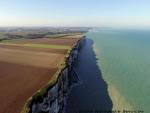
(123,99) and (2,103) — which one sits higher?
(2,103)

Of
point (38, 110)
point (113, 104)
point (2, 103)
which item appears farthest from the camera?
point (113, 104)

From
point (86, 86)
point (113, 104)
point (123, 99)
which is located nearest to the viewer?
point (113, 104)

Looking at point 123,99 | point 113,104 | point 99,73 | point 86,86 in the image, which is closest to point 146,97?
point 123,99

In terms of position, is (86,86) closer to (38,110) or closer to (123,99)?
(123,99)

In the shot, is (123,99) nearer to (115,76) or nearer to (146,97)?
(146,97)

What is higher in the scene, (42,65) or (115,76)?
(42,65)

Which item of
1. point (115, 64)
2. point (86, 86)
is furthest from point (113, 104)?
point (115, 64)

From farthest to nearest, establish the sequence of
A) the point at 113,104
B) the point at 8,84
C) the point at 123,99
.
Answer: the point at 123,99
the point at 113,104
the point at 8,84

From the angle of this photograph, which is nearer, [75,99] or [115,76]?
[75,99]

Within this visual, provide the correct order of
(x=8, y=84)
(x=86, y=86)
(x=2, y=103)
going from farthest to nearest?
(x=86, y=86) < (x=8, y=84) < (x=2, y=103)
